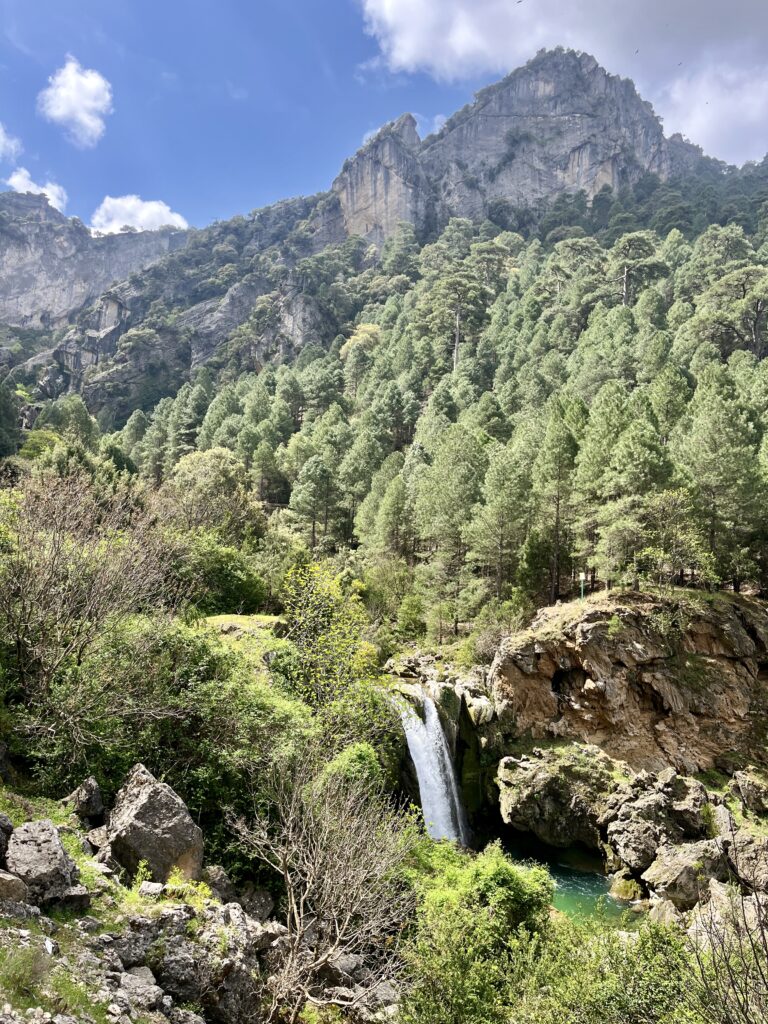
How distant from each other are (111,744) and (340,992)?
707 centimetres

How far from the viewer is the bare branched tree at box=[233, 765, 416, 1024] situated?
10266 millimetres

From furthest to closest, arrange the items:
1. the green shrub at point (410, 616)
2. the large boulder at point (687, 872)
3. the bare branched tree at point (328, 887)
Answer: the green shrub at point (410, 616), the large boulder at point (687, 872), the bare branched tree at point (328, 887)

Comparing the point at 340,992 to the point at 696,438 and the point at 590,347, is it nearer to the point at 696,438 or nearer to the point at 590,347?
the point at 696,438

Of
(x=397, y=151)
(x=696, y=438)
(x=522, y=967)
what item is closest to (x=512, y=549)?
(x=696, y=438)

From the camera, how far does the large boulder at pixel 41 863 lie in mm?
7844

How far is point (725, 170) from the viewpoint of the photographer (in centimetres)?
16650

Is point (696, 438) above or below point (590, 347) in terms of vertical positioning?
below

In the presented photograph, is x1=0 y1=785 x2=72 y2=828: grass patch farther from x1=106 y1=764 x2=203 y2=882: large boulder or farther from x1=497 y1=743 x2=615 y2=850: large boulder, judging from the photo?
x1=497 y1=743 x2=615 y2=850: large boulder

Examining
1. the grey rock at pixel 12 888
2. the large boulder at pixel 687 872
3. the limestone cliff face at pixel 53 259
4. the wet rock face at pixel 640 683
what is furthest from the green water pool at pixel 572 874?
the limestone cliff face at pixel 53 259

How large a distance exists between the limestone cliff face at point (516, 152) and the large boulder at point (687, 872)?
141891 millimetres

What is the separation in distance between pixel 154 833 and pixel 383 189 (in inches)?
6120

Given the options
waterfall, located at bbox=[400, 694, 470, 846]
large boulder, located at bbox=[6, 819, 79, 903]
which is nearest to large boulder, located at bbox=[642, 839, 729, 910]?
waterfall, located at bbox=[400, 694, 470, 846]

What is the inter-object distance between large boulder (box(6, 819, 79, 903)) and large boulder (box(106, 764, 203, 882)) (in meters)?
1.82

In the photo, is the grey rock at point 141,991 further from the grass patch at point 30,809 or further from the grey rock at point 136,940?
the grass patch at point 30,809
